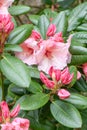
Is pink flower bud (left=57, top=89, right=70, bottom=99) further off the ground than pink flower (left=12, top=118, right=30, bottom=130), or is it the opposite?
pink flower bud (left=57, top=89, right=70, bottom=99)

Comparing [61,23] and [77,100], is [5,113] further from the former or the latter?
[61,23]

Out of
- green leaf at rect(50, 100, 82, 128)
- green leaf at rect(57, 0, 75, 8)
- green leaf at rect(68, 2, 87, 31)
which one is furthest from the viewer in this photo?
green leaf at rect(57, 0, 75, 8)

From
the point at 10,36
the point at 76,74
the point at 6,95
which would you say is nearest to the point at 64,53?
the point at 76,74

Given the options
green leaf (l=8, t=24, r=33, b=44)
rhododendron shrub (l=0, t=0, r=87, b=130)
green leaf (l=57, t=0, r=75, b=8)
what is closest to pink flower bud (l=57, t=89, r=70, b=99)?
rhododendron shrub (l=0, t=0, r=87, b=130)

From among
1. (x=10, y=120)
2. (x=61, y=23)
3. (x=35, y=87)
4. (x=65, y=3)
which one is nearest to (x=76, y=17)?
(x=61, y=23)

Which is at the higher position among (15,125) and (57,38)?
(57,38)

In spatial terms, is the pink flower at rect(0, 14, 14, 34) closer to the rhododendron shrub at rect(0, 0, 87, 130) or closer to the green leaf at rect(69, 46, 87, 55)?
the rhododendron shrub at rect(0, 0, 87, 130)
